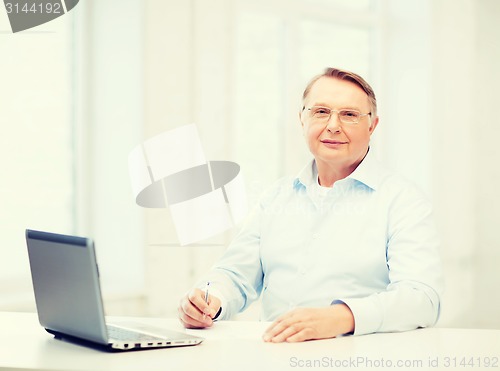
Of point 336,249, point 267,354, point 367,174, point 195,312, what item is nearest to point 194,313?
point 195,312

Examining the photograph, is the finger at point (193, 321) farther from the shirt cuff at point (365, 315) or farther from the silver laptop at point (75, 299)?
the shirt cuff at point (365, 315)

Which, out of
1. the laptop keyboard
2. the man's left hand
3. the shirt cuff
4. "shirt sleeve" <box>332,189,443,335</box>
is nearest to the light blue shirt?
"shirt sleeve" <box>332,189,443,335</box>

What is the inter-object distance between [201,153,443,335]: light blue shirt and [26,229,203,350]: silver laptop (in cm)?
46

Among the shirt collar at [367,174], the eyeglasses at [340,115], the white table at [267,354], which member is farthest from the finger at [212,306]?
the eyeglasses at [340,115]

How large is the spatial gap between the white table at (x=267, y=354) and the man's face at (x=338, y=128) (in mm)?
651

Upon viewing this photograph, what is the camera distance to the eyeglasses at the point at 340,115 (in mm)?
2172

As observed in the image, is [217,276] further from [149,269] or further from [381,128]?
[381,128]

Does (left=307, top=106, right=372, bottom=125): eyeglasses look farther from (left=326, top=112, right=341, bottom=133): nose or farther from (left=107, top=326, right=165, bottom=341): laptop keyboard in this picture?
(left=107, top=326, right=165, bottom=341): laptop keyboard

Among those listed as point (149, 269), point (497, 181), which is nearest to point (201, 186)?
point (149, 269)

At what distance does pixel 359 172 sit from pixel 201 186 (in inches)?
65.5

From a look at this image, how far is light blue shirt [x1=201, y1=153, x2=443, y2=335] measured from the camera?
1.90 m

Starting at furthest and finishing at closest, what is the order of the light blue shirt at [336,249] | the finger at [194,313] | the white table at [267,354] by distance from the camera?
the light blue shirt at [336,249]
the finger at [194,313]
the white table at [267,354]

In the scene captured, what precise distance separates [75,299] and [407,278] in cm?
88

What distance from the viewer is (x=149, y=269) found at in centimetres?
355
